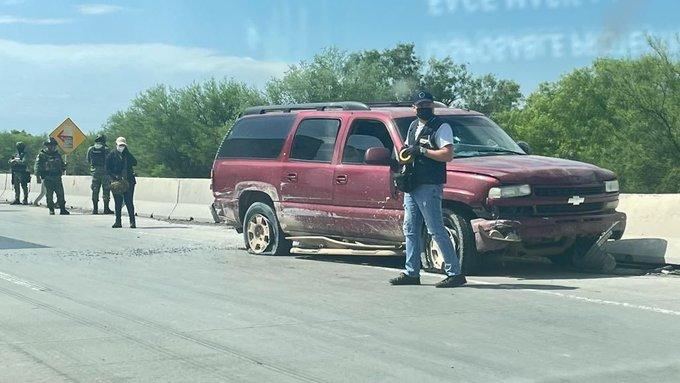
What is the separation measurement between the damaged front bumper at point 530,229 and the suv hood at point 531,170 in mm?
388

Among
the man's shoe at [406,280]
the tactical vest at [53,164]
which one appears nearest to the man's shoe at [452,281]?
the man's shoe at [406,280]

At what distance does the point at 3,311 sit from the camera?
7.98 meters

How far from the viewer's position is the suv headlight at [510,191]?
955cm

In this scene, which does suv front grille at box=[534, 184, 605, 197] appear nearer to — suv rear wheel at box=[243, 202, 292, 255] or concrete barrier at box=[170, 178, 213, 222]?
suv rear wheel at box=[243, 202, 292, 255]

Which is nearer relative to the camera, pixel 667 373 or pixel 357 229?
pixel 667 373

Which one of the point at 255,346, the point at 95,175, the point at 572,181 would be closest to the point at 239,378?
the point at 255,346

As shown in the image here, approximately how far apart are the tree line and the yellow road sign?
1066 centimetres

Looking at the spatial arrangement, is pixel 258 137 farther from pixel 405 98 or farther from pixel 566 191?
pixel 405 98

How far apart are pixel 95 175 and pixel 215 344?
1689 centimetres

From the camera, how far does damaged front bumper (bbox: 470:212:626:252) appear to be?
373 inches

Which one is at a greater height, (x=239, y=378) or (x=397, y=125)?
(x=397, y=125)

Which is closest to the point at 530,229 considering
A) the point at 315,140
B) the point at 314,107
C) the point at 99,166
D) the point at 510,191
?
the point at 510,191

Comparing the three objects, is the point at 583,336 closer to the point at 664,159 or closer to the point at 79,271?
the point at 79,271

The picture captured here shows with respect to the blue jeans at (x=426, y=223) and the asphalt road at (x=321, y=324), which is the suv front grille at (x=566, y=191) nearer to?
the asphalt road at (x=321, y=324)
